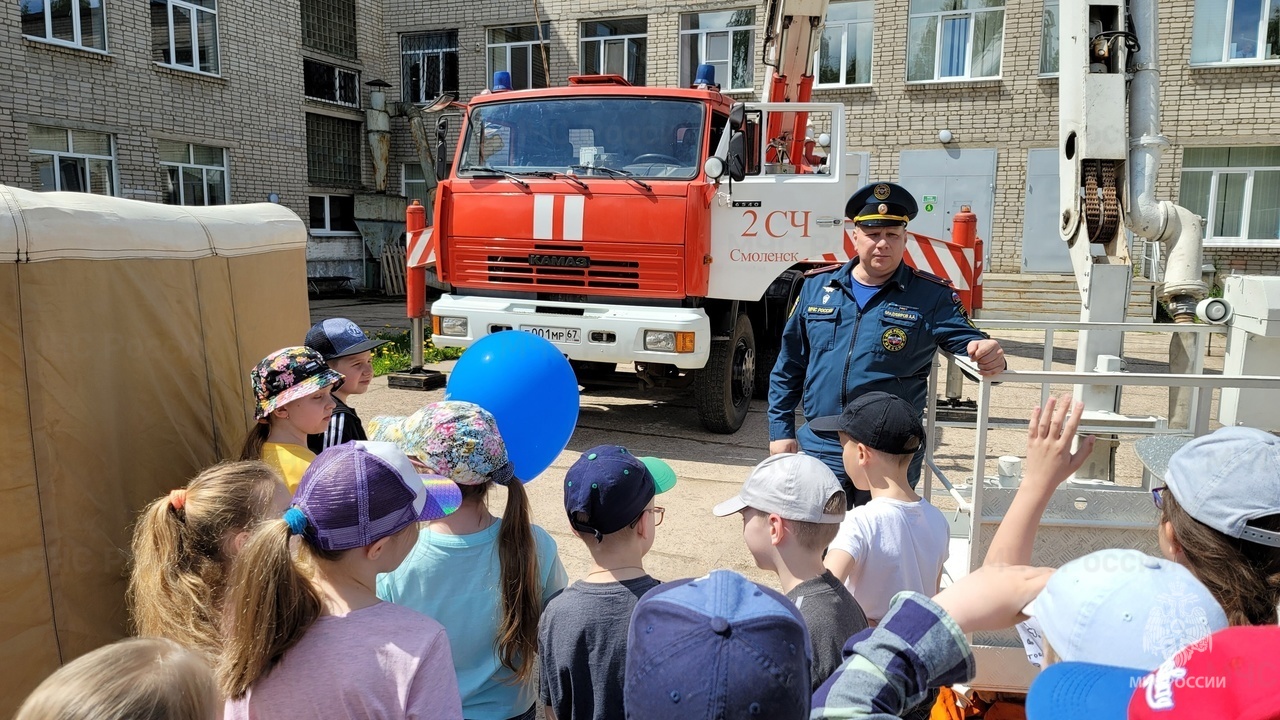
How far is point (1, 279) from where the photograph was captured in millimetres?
2049

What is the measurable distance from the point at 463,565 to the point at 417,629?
0.42 meters

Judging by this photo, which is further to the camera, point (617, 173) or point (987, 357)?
point (617, 173)

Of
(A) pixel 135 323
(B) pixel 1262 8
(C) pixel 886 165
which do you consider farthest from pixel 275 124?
(B) pixel 1262 8

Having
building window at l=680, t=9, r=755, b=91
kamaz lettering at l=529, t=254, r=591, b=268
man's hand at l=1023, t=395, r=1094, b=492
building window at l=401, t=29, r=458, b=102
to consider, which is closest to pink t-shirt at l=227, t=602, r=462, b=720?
man's hand at l=1023, t=395, r=1094, b=492

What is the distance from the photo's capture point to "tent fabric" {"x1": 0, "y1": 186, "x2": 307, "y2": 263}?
211 centimetres

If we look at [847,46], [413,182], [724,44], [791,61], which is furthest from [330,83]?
[791,61]

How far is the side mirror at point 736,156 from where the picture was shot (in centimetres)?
559

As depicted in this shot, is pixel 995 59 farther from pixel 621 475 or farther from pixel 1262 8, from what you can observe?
pixel 621 475

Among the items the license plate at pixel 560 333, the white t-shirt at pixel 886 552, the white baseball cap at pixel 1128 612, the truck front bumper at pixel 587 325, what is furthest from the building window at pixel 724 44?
the white baseball cap at pixel 1128 612

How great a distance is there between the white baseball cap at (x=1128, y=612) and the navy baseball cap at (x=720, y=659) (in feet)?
1.14

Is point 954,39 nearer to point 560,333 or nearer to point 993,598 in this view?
point 560,333

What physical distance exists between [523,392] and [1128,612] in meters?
2.03

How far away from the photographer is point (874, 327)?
299cm

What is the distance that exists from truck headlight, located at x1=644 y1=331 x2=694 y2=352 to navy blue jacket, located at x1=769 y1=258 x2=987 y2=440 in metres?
2.43
